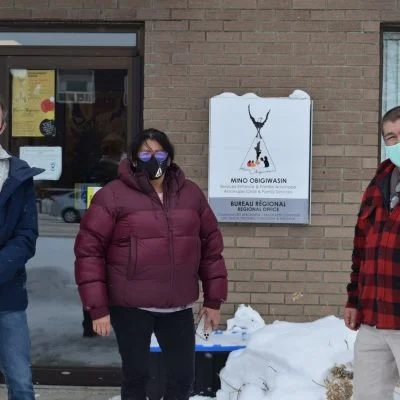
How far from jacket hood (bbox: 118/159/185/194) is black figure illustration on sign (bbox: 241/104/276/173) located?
140 centimetres

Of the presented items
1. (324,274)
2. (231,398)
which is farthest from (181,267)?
(324,274)

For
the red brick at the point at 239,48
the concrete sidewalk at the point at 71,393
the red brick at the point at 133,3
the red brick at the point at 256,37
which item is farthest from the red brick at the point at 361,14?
the concrete sidewalk at the point at 71,393

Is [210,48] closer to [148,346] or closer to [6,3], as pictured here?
[6,3]

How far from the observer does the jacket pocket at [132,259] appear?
3266 mm

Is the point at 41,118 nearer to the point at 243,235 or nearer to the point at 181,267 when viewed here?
the point at 243,235

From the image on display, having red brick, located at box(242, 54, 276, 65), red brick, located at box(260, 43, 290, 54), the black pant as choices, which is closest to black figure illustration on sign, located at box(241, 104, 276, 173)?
red brick, located at box(242, 54, 276, 65)

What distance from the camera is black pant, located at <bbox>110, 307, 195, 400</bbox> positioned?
3.34m

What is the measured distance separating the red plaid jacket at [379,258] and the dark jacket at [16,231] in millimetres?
1548

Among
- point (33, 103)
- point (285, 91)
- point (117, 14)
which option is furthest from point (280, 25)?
point (33, 103)

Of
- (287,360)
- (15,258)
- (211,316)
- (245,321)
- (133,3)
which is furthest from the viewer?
(133,3)

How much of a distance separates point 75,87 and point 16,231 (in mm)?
2099

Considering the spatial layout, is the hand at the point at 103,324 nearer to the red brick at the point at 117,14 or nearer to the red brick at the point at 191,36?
the red brick at the point at 191,36

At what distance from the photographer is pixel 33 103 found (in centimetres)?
511

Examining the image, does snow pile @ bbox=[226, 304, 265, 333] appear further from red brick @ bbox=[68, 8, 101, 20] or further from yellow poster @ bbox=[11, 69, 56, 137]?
red brick @ bbox=[68, 8, 101, 20]
